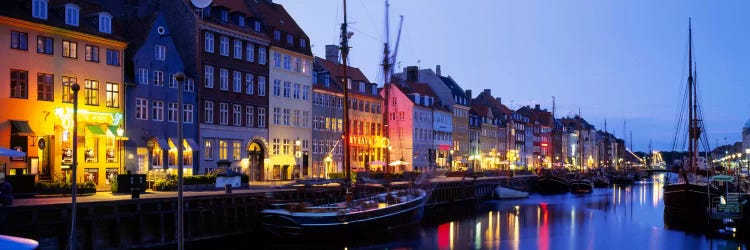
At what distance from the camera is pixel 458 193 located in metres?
73.4

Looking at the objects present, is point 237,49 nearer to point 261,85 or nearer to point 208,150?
point 261,85

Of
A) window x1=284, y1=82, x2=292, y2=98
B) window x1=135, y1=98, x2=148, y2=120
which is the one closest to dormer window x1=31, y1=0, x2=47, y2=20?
window x1=135, y1=98, x2=148, y2=120

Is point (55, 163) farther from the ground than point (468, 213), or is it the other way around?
point (55, 163)

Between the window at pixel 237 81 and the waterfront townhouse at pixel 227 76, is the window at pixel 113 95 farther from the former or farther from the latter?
the window at pixel 237 81

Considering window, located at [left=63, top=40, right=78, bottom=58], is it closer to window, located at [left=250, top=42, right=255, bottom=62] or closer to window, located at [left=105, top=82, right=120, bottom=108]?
window, located at [left=105, top=82, right=120, bottom=108]

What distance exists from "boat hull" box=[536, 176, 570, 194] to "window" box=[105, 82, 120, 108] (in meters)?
64.6

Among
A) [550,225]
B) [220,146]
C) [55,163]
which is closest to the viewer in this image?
[55,163]

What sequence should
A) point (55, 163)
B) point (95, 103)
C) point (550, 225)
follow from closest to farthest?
point (55, 163), point (95, 103), point (550, 225)

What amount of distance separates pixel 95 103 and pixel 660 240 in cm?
3533

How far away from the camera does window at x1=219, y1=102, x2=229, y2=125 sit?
59.4m

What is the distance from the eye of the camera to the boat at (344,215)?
126ft

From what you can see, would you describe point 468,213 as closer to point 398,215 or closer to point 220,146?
point 398,215

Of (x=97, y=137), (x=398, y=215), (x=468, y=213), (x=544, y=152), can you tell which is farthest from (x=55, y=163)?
(x=544, y=152)

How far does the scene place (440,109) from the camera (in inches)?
4063
